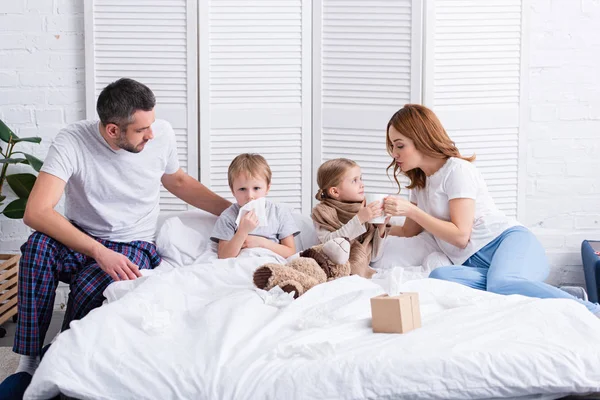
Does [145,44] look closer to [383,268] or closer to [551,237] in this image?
[383,268]

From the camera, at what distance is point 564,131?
3.94 m

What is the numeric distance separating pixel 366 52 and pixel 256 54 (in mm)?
516

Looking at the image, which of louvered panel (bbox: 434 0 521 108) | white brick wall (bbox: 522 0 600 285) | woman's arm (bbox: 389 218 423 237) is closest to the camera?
woman's arm (bbox: 389 218 423 237)

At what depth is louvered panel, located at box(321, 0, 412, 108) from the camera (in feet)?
12.0

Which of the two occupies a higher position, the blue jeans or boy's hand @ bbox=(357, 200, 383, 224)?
boy's hand @ bbox=(357, 200, 383, 224)

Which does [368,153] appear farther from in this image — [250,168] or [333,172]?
[250,168]

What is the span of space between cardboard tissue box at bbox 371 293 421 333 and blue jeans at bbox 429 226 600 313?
25.7 inches

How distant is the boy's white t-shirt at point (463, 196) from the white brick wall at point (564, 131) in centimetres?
118

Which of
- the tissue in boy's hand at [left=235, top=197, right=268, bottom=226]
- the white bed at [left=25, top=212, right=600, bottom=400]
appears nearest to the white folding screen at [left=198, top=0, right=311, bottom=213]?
the tissue in boy's hand at [left=235, top=197, right=268, bottom=226]

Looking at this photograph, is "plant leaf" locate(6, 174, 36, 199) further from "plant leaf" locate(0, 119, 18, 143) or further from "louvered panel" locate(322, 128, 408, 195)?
"louvered panel" locate(322, 128, 408, 195)

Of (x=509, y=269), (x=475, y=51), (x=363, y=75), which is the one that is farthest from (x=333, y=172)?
(x=475, y=51)

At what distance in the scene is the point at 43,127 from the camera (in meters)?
3.82

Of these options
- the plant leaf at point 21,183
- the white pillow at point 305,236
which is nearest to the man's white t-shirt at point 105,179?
the white pillow at point 305,236

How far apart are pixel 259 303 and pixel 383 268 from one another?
0.86 m
